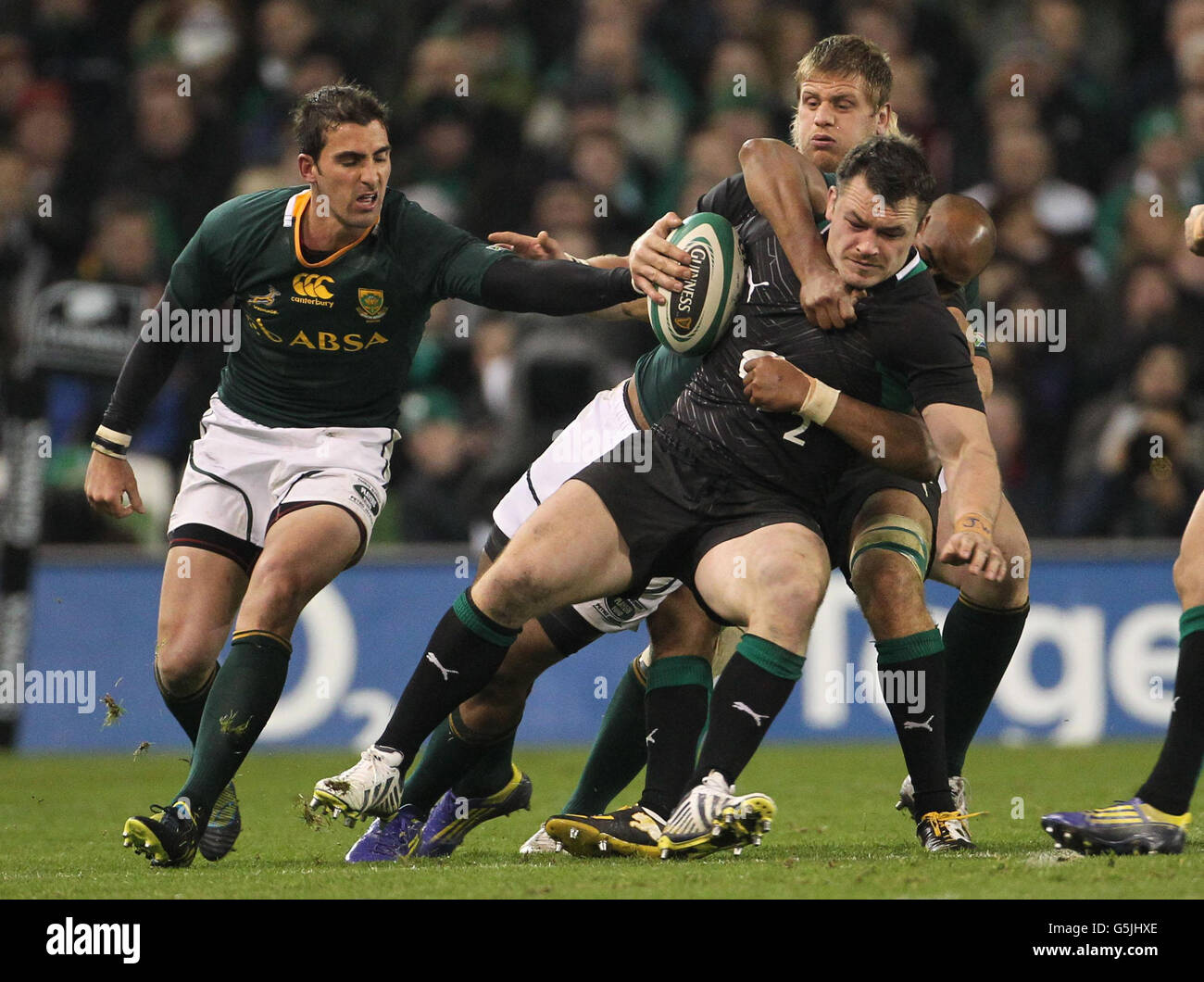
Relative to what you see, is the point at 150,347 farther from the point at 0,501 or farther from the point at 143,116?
the point at 143,116

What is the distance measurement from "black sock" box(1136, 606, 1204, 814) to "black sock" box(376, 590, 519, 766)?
1770mm

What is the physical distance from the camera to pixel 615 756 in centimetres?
543

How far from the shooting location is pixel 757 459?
495 centimetres

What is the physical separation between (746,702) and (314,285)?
1919 mm

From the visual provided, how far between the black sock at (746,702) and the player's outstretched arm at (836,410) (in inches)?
25.1

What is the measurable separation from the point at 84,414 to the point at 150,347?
444cm

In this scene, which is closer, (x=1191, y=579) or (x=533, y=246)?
(x=1191, y=579)

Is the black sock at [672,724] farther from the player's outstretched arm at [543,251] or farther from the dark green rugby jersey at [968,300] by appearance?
the dark green rugby jersey at [968,300]

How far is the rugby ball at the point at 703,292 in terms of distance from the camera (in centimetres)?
495

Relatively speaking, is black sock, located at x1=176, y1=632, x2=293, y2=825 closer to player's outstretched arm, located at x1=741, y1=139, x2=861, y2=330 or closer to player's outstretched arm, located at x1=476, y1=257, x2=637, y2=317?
player's outstretched arm, located at x1=476, y1=257, x2=637, y2=317

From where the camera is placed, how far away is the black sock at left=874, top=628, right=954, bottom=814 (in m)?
4.83

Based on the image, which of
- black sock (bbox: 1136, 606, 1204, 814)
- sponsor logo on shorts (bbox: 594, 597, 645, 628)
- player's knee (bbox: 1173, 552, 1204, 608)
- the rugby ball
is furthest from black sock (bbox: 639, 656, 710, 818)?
player's knee (bbox: 1173, 552, 1204, 608)

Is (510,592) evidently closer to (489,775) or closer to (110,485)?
(489,775)

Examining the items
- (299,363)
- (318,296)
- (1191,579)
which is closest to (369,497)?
(299,363)
